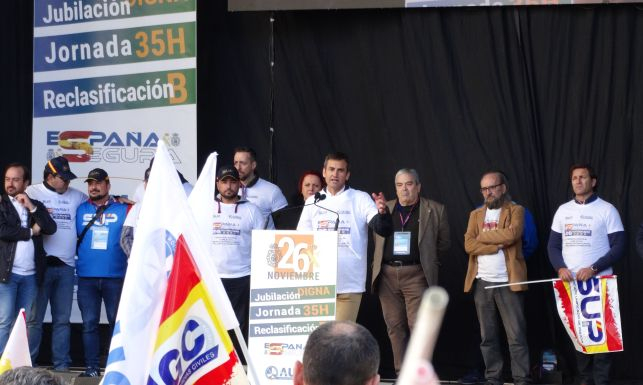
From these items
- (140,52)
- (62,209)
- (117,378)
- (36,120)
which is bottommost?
(117,378)

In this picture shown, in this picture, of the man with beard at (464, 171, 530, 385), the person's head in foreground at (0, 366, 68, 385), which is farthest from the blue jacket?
the person's head in foreground at (0, 366, 68, 385)

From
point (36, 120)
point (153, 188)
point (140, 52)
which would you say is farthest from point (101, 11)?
point (153, 188)

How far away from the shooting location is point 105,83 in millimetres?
9797

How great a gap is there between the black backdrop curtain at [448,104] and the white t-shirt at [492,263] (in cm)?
75

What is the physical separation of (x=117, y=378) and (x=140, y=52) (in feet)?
21.4

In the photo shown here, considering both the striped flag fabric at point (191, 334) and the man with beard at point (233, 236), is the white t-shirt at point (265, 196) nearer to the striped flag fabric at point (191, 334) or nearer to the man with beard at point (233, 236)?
the man with beard at point (233, 236)

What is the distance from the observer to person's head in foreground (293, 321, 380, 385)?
2.25m

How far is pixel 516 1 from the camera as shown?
9000mm

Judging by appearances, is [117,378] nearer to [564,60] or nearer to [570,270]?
[570,270]

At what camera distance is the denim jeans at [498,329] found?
854 centimetres

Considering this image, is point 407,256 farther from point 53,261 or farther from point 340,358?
point 340,358

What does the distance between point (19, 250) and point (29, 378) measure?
6.21 meters

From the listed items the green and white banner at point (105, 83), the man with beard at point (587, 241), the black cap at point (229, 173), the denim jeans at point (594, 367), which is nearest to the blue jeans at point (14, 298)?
the green and white banner at point (105, 83)

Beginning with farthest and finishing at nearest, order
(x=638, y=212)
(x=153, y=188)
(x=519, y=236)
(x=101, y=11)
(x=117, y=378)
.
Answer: (x=101, y=11)
(x=638, y=212)
(x=519, y=236)
(x=153, y=188)
(x=117, y=378)
